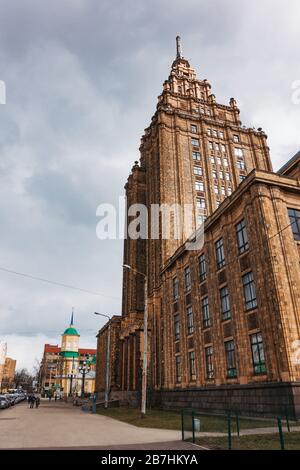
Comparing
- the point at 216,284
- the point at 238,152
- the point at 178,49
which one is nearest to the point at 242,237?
the point at 216,284

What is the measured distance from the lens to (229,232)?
28453 millimetres

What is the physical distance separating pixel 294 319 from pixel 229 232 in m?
9.29

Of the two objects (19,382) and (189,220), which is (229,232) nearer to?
(189,220)

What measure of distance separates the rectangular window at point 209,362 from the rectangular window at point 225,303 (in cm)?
366

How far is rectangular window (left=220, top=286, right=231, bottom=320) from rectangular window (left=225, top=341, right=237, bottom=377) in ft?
6.93

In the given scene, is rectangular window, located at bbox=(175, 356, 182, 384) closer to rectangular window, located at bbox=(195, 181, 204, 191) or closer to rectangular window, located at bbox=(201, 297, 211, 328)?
rectangular window, located at bbox=(201, 297, 211, 328)

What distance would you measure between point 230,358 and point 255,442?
51.2 ft

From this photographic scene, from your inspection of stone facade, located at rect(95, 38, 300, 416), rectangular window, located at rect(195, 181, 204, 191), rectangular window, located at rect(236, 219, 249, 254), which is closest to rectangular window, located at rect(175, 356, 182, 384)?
stone facade, located at rect(95, 38, 300, 416)

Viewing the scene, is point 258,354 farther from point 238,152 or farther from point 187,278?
point 238,152

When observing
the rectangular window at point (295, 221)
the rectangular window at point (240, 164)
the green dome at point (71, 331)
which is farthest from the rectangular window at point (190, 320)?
the green dome at point (71, 331)

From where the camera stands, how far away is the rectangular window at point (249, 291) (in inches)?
968

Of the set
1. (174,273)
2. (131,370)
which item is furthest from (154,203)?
(131,370)

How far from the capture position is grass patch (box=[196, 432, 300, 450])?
415 inches
